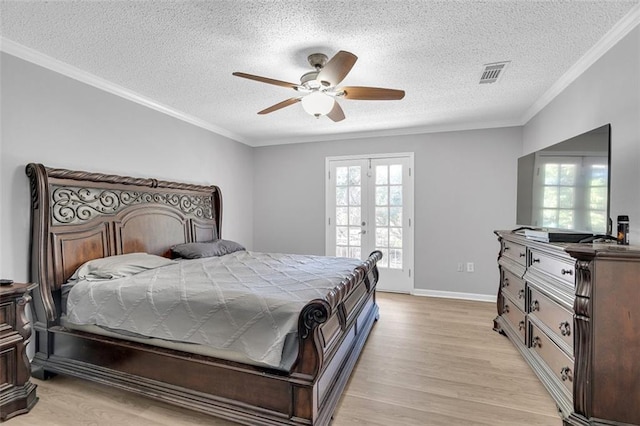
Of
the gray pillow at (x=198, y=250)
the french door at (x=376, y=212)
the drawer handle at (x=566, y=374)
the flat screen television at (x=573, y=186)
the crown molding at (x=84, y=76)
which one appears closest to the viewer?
the drawer handle at (x=566, y=374)

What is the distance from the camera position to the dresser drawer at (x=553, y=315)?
1778 mm

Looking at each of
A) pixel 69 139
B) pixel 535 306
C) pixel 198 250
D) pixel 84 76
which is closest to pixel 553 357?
pixel 535 306

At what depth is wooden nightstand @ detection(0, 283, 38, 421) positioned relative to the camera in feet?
5.97

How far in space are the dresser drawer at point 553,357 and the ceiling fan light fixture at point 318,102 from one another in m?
2.21

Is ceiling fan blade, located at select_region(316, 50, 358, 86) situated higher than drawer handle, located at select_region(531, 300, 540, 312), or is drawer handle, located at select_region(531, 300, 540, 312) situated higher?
ceiling fan blade, located at select_region(316, 50, 358, 86)

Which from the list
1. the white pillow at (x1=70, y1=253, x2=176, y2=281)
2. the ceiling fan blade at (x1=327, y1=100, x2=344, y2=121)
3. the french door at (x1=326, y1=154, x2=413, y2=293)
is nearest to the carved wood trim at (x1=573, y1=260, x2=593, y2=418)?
the ceiling fan blade at (x1=327, y1=100, x2=344, y2=121)

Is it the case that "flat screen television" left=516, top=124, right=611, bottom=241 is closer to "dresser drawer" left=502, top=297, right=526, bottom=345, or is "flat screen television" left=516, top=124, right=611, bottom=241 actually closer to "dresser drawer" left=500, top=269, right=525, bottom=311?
"dresser drawer" left=500, top=269, right=525, bottom=311

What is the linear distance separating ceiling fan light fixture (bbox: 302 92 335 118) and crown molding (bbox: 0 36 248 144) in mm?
1980

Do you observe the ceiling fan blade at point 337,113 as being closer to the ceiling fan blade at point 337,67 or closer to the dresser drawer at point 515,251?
the ceiling fan blade at point 337,67

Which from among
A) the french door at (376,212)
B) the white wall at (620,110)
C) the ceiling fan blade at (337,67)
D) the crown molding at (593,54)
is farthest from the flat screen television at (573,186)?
the french door at (376,212)

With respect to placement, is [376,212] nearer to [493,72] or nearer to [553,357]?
[493,72]

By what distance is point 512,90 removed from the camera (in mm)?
2971

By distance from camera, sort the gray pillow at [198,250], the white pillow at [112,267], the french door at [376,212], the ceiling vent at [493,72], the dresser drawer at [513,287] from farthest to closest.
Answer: the french door at [376,212] < the gray pillow at [198,250] < the dresser drawer at [513,287] < the ceiling vent at [493,72] < the white pillow at [112,267]

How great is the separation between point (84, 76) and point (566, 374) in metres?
→ 4.21
